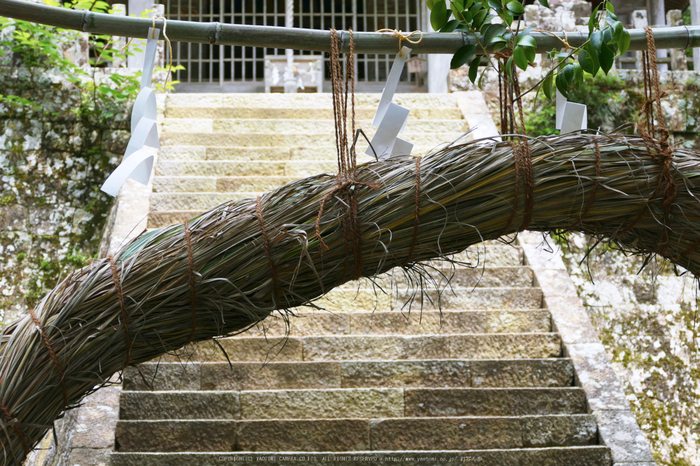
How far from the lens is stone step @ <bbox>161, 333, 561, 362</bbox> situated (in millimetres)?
3139

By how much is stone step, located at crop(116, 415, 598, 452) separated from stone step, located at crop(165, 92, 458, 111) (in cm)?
319

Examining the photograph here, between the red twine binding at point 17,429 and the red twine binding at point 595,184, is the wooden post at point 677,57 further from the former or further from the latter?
the red twine binding at point 17,429

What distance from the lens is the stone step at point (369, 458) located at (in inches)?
101

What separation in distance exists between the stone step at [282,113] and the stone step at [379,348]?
249cm

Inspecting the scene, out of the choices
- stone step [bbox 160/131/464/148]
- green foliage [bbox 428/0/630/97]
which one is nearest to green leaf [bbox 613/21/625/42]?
green foliage [bbox 428/0/630/97]

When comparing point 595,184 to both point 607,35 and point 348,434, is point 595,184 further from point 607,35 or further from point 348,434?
point 348,434

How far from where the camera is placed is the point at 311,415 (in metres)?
2.86

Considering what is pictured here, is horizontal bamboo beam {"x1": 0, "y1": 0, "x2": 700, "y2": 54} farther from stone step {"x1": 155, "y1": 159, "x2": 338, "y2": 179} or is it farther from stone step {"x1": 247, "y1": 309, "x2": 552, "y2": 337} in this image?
stone step {"x1": 155, "y1": 159, "x2": 338, "y2": 179}

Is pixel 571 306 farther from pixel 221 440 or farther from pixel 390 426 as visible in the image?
pixel 221 440

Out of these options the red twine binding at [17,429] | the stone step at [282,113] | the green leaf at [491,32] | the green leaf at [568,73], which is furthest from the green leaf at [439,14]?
the stone step at [282,113]

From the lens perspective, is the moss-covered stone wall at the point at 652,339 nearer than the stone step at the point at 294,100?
Yes

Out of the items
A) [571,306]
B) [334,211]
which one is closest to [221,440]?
[334,211]

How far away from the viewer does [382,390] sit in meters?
2.89

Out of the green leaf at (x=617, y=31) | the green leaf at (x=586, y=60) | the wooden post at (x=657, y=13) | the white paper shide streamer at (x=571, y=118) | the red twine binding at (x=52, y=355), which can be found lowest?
the red twine binding at (x=52, y=355)
